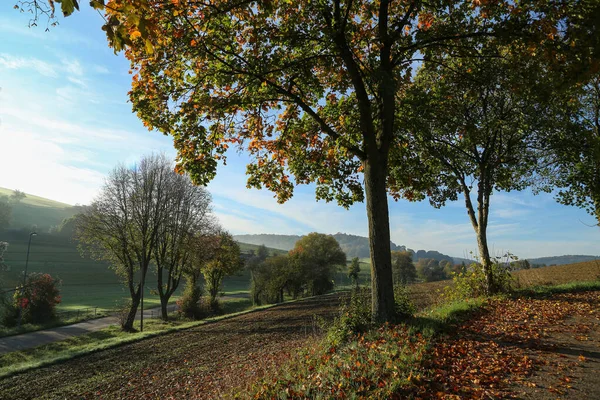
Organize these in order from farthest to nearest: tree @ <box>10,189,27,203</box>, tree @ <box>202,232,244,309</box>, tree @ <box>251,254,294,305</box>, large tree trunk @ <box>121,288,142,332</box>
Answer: tree @ <box>10,189,27,203</box>
tree @ <box>251,254,294,305</box>
tree @ <box>202,232,244,309</box>
large tree trunk @ <box>121,288,142,332</box>

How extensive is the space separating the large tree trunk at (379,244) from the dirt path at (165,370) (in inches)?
129

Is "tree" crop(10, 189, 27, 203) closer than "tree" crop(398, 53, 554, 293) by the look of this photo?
No

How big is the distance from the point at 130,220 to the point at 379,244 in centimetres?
2419

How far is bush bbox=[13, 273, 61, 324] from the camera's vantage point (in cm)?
3030

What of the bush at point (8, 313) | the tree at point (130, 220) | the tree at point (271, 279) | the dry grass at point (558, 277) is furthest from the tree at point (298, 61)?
the tree at point (271, 279)

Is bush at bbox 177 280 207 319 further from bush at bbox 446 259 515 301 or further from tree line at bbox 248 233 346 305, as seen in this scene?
bush at bbox 446 259 515 301

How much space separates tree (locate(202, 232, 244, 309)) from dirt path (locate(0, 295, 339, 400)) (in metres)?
19.1

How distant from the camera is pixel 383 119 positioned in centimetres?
962

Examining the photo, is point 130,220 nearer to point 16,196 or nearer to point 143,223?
point 143,223

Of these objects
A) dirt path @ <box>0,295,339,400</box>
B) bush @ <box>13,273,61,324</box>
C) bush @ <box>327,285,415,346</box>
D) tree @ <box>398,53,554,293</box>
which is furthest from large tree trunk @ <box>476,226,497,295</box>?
bush @ <box>13,273,61,324</box>

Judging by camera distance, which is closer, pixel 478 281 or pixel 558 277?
pixel 478 281

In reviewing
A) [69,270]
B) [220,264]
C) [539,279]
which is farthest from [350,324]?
A: [69,270]

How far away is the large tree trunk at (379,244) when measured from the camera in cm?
853

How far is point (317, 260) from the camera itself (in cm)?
6375
